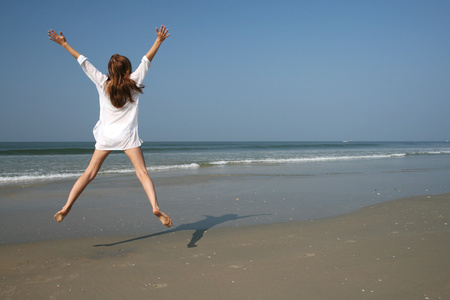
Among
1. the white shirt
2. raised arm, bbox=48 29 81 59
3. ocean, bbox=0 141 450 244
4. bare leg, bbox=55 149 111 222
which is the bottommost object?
ocean, bbox=0 141 450 244

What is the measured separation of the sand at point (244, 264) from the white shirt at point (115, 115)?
1.24 metres

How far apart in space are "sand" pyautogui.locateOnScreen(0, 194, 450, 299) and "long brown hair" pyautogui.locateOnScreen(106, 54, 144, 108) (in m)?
1.67

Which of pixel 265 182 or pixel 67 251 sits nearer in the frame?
pixel 67 251

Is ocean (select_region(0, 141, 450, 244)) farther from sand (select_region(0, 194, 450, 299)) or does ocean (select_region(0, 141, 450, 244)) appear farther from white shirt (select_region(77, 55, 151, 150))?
white shirt (select_region(77, 55, 151, 150))

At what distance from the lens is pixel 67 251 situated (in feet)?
12.7

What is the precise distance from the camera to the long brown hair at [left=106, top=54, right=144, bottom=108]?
345 cm

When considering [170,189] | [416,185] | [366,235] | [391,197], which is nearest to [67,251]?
[366,235]

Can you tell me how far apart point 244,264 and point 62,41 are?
3002 mm

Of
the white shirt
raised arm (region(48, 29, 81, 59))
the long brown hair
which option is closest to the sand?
the white shirt

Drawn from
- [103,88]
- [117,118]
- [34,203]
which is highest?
[103,88]

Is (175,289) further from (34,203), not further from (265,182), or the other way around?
(265,182)

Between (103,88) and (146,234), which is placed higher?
(103,88)

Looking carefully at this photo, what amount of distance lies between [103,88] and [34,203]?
480cm

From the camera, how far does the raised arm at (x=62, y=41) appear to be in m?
3.55
